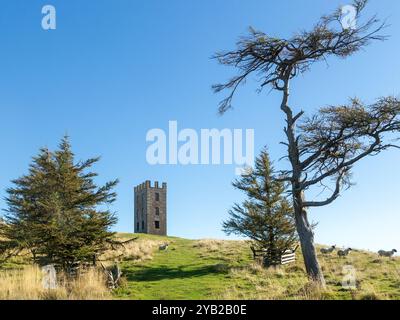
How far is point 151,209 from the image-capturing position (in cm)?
7238

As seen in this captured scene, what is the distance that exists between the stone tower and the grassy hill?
38584 millimetres

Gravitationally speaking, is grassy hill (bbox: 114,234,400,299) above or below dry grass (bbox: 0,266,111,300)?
below

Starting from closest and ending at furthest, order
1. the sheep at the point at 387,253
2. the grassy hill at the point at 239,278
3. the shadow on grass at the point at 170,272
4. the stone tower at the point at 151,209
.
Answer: the grassy hill at the point at 239,278 < the shadow on grass at the point at 170,272 < the sheep at the point at 387,253 < the stone tower at the point at 151,209

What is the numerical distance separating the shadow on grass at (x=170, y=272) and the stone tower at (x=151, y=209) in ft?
153

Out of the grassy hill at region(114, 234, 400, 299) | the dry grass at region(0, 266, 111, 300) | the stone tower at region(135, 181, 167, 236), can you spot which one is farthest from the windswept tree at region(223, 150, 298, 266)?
the stone tower at region(135, 181, 167, 236)

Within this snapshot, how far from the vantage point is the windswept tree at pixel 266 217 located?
28.6 meters

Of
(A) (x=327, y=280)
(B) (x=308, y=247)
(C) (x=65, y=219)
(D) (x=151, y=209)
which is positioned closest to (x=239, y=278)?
(B) (x=308, y=247)

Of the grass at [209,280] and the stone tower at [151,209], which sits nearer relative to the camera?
the grass at [209,280]

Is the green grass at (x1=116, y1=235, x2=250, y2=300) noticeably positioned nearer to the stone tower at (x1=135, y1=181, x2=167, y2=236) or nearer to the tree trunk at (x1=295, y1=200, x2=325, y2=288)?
the tree trunk at (x1=295, y1=200, x2=325, y2=288)

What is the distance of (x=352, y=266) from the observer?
26984 mm

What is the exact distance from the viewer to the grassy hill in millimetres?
15977

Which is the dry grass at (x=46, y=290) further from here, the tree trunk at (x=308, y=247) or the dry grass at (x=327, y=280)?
the tree trunk at (x=308, y=247)

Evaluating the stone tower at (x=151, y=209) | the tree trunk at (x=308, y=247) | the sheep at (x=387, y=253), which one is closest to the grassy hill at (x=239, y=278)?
the tree trunk at (x=308, y=247)
